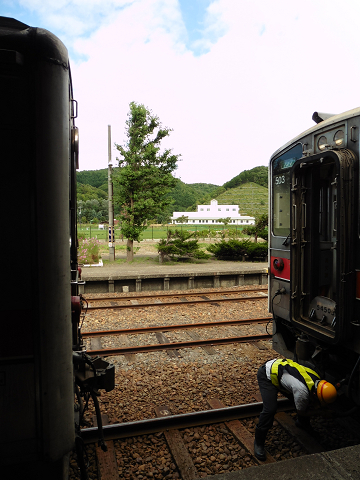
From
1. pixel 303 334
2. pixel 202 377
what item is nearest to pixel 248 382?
pixel 202 377

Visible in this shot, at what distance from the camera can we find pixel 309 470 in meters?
2.52

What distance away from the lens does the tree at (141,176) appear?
16500mm

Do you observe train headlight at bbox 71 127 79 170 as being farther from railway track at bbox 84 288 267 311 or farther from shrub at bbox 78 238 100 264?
shrub at bbox 78 238 100 264

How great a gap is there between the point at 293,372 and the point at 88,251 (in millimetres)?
13847

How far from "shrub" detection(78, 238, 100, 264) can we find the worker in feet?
42.5

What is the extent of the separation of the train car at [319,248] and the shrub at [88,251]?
1202cm

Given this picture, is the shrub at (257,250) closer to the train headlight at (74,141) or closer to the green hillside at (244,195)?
the train headlight at (74,141)

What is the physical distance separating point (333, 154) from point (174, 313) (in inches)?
239

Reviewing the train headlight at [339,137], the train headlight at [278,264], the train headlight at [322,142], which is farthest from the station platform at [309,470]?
the train headlight at [322,142]

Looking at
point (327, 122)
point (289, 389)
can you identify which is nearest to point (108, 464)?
point (289, 389)

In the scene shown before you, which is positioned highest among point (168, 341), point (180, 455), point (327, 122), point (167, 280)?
point (327, 122)

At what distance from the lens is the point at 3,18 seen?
1.96 metres

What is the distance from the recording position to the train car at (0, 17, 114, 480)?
1.88 metres

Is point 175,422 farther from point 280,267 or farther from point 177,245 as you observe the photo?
point 177,245
